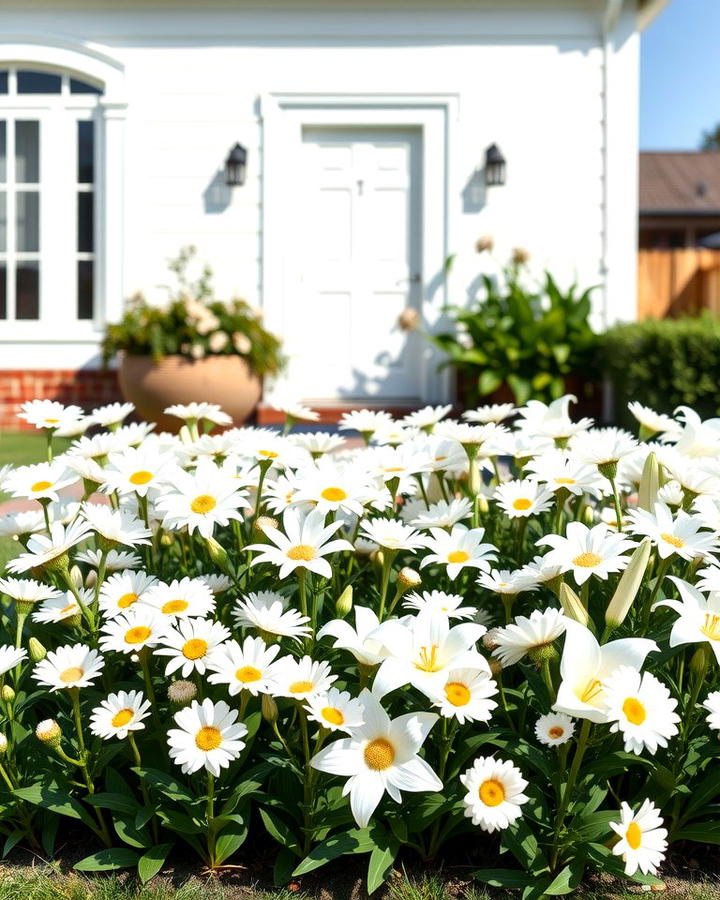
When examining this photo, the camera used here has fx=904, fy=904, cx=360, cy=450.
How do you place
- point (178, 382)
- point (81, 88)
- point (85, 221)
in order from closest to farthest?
point (178, 382) → point (81, 88) → point (85, 221)

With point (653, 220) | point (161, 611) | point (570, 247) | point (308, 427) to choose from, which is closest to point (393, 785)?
point (161, 611)

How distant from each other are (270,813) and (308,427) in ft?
15.8

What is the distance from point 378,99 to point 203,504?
19.6 feet

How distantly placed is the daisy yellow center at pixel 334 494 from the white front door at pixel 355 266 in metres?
A: 5.48

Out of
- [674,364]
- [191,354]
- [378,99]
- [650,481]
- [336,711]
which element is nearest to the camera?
[336,711]

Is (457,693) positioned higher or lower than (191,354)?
lower

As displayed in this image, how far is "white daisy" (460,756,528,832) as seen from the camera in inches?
45.7

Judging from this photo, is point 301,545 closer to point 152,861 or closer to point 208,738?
point 208,738

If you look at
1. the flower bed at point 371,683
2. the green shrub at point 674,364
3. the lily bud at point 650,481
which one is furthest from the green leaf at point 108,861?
the green shrub at point 674,364

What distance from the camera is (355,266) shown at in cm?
697

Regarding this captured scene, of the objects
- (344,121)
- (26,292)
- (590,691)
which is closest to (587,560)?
(590,691)

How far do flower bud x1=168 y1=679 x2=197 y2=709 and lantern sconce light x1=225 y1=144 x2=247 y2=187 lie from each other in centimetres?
585

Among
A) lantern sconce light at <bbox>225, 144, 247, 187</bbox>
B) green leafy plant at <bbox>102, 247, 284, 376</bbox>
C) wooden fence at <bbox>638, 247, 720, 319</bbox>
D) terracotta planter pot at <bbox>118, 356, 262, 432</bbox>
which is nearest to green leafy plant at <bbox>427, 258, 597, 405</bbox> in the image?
wooden fence at <bbox>638, 247, 720, 319</bbox>

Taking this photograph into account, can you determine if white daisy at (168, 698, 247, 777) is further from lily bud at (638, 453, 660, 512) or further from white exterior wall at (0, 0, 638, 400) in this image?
white exterior wall at (0, 0, 638, 400)
